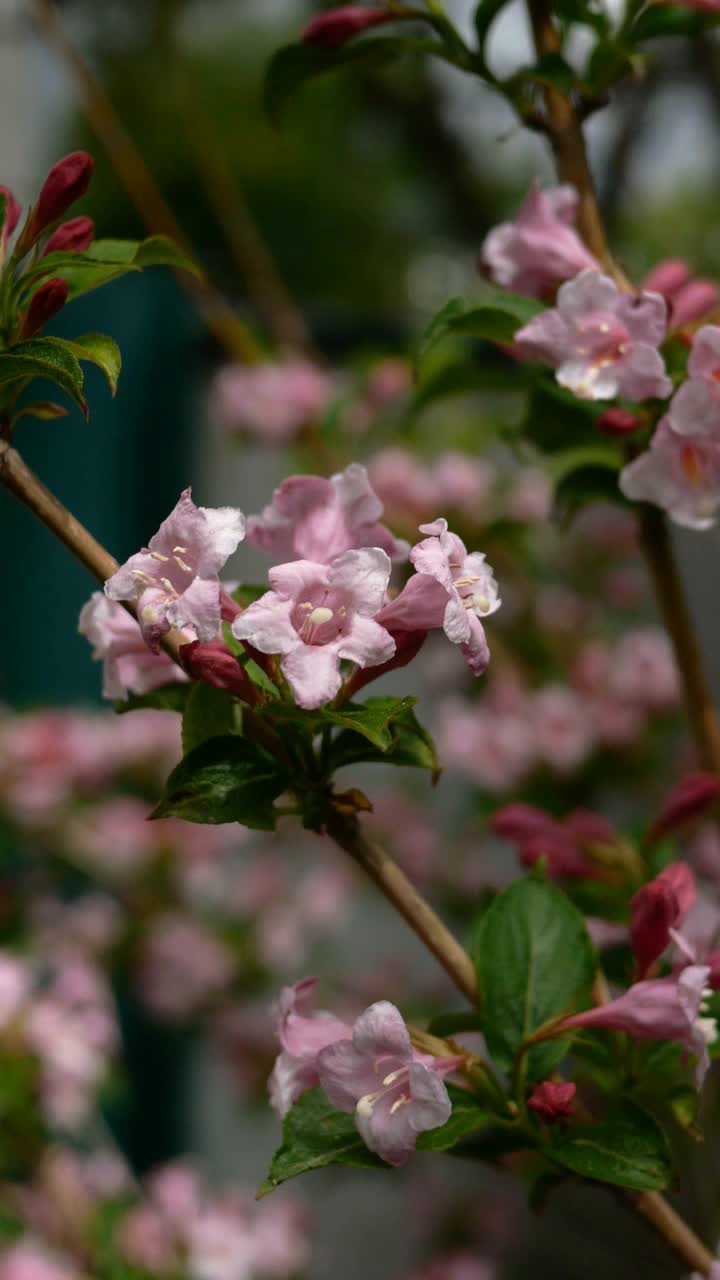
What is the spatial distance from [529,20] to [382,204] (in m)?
3.56

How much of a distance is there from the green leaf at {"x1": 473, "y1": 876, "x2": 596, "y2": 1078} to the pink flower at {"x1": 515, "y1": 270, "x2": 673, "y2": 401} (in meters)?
0.23

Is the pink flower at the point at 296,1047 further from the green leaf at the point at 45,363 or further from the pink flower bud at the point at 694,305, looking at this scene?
the pink flower bud at the point at 694,305

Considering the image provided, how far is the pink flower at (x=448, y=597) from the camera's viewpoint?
40 centimetres

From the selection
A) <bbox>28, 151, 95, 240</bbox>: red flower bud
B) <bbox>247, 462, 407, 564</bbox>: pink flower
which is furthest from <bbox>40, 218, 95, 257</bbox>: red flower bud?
<bbox>247, 462, 407, 564</bbox>: pink flower

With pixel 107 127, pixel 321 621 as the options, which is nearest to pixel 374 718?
pixel 321 621

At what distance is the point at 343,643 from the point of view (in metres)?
0.40

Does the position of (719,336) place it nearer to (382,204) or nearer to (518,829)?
(518,829)

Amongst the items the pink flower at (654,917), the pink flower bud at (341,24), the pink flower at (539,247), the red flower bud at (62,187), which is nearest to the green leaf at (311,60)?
the pink flower bud at (341,24)

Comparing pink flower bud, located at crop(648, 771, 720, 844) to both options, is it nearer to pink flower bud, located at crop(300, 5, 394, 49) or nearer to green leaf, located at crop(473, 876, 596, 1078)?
green leaf, located at crop(473, 876, 596, 1078)

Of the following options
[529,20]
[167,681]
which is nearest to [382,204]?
[529,20]

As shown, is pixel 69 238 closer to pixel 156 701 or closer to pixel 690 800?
pixel 156 701

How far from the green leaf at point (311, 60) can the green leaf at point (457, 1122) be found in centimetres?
51

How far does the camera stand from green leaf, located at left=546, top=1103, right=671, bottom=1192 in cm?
44

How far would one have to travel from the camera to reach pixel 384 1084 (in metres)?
0.41
